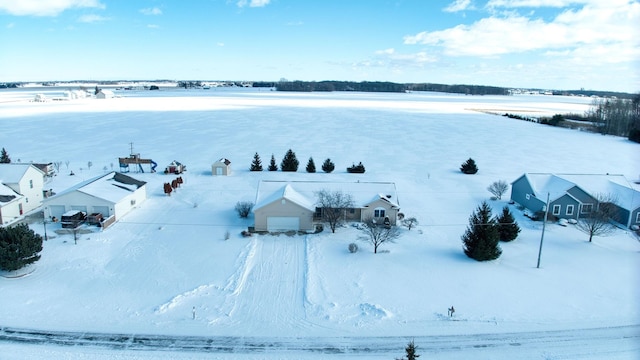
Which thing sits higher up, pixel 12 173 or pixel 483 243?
pixel 12 173

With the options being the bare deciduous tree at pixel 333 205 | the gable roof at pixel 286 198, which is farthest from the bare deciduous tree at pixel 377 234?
the gable roof at pixel 286 198

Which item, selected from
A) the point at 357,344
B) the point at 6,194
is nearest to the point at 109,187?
the point at 6,194

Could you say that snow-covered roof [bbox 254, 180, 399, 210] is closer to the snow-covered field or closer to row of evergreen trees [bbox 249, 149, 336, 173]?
the snow-covered field

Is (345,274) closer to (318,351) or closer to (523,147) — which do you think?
(318,351)

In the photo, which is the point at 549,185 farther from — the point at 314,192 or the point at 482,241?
the point at 314,192

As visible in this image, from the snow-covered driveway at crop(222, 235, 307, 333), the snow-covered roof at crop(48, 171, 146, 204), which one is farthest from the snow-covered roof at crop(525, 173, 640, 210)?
the snow-covered roof at crop(48, 171, 146, 204)

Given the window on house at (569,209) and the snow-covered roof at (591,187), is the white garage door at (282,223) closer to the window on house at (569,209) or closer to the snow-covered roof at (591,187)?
the snow-covered roof at (591,187)
